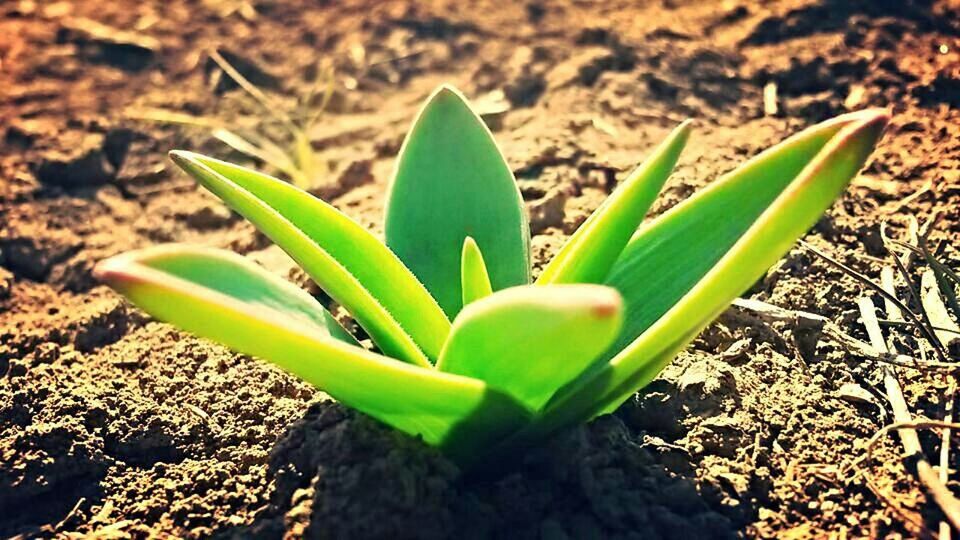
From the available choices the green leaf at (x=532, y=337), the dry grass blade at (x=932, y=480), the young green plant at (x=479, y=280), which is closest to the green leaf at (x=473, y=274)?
the young green plant at (x=479, y=280)

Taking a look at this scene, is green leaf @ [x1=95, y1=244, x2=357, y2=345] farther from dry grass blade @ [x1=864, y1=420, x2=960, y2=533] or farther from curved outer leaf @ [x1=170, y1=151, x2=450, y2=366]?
dry grass blade @ [x1=864, y1=420, x2=960, y2=533]

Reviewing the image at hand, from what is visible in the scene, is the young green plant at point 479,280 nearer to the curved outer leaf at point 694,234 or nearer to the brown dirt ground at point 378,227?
the curved outer leaf at point 694,234

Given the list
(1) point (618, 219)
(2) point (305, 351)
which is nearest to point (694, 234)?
(1) point (618, 219)

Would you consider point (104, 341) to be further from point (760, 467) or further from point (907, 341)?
point (907, 341)

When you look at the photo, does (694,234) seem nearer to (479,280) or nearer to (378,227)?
(479,280)

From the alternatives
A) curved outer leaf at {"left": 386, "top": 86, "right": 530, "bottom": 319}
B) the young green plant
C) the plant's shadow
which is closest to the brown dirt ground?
the plant's shadow

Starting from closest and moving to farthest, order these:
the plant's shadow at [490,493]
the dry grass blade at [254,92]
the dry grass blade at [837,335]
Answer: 1. the plant's shadow at [490,493]
2. the dry grass blade at [837,335]
3. the dry grass blade at [254,92]

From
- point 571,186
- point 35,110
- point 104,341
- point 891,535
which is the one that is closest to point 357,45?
point 35,110
